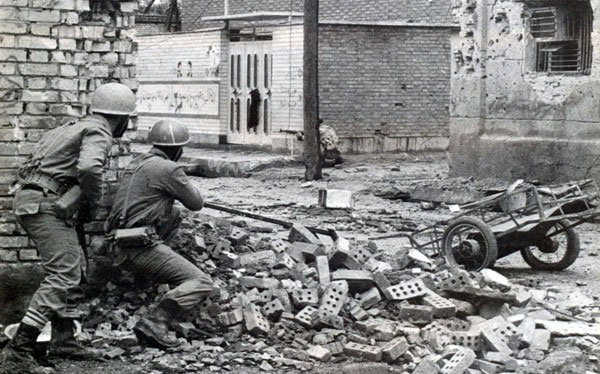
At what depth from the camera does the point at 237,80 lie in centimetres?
2477

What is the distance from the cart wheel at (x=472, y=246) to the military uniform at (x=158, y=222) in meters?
3.39

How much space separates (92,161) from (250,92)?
57.9 feet

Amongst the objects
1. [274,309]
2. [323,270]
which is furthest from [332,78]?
[274,309]

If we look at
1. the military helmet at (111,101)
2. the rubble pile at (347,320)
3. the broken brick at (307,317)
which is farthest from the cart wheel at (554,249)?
the military helmet at (111,101)

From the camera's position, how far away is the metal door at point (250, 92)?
23.7m

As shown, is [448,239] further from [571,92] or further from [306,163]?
[306,163]

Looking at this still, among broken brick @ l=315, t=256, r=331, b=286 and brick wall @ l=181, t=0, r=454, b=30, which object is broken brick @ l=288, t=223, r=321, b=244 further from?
brick wall @ l=181, t=0, r=454, b=30

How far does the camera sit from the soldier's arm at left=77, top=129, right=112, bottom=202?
6645 millimetres

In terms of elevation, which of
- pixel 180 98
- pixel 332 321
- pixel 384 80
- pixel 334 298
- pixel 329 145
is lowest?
pixel 332 321

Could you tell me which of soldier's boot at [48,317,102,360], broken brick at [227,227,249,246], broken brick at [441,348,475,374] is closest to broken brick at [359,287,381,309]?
broken brick at [441,348,475,374]

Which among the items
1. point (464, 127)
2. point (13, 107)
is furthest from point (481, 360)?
point (464, 127)

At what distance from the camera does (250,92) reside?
2416 centimetres

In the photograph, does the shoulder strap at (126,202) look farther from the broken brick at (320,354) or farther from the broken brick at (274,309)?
the broken brick at (320,354)

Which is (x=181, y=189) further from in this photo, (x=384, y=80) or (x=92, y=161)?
(x=384, y=80)
